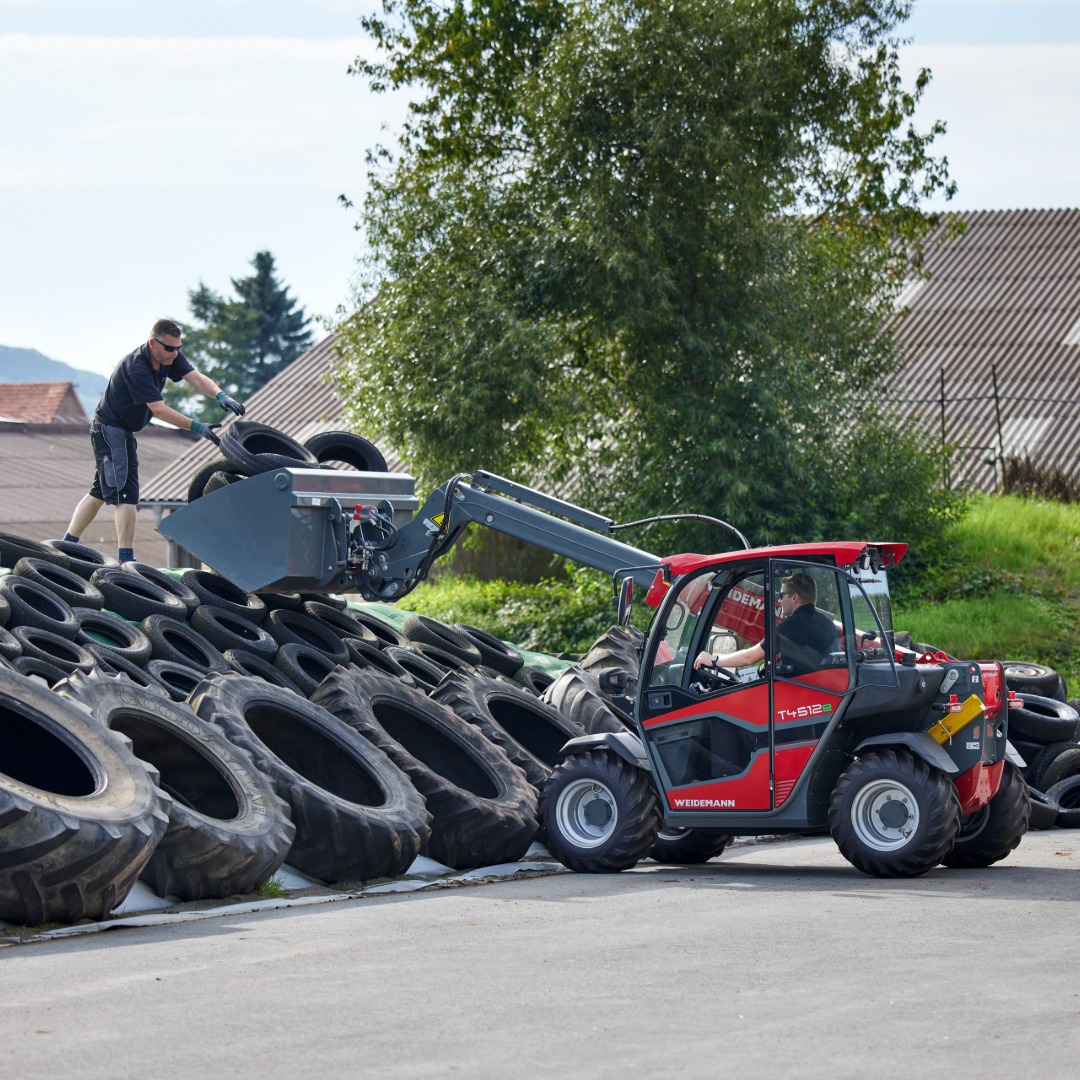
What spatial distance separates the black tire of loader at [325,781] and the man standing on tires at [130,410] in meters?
3.38

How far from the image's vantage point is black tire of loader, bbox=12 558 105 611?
536 inches

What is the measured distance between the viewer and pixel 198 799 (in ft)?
35.6

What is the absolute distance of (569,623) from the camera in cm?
2727

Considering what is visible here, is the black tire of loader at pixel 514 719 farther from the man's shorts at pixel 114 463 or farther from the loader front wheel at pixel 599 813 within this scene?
the man's shorts at pixel 114 463

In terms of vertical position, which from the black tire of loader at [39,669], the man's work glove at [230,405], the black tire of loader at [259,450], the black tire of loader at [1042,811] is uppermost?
the man's work glove at [230,405]

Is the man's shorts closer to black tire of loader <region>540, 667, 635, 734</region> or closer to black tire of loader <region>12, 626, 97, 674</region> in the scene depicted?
black tire of loader <region>12, 626, 97, 674</region>

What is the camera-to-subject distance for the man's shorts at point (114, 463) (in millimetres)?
14789

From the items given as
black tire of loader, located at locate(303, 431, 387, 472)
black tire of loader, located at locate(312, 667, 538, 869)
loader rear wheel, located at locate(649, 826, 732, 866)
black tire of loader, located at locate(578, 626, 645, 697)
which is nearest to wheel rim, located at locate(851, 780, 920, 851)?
loader rear wheel, located at locate(649, 826, 732, 866)

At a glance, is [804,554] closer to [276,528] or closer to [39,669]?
[276,528]

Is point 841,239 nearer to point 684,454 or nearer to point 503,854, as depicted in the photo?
point 684,454

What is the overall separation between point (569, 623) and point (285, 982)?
20573 millimetres

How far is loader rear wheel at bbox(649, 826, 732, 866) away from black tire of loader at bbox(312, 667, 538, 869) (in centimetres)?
87

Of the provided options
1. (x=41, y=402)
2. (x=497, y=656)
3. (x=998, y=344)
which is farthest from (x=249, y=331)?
(x=497, y=656)

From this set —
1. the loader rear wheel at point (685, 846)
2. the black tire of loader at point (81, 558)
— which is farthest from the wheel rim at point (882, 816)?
the black tire of loader at point (81, 558)
